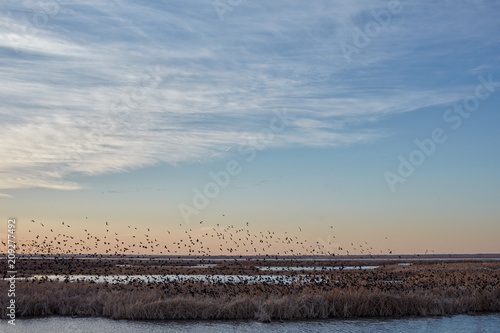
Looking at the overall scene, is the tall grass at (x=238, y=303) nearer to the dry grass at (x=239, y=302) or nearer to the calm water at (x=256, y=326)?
the dry grass at (x=239, y=302)

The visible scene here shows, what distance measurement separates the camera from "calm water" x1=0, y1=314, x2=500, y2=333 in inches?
1184

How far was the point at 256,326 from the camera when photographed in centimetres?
3109

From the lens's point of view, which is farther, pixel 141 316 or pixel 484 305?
pixel 484 305

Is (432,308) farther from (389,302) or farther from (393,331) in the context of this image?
(393,331)

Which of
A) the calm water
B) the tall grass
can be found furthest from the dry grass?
the calm water

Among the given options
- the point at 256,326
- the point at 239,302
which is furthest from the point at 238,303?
the point at 256,326

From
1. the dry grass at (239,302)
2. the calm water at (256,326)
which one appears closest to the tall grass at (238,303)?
the dry grass at (239,302)

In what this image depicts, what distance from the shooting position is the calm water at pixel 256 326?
1184 inches

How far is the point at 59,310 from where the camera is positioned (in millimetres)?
34656

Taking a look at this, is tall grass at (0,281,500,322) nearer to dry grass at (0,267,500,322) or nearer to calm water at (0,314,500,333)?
dry grass at (0,267,500,322)

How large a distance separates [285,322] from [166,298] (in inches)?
363

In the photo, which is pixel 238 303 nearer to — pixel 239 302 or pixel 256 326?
pixel 239 302

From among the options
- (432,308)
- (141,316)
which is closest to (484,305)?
(432,308)

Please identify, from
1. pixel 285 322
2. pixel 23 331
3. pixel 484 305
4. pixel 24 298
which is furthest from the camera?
pixel 484 305
